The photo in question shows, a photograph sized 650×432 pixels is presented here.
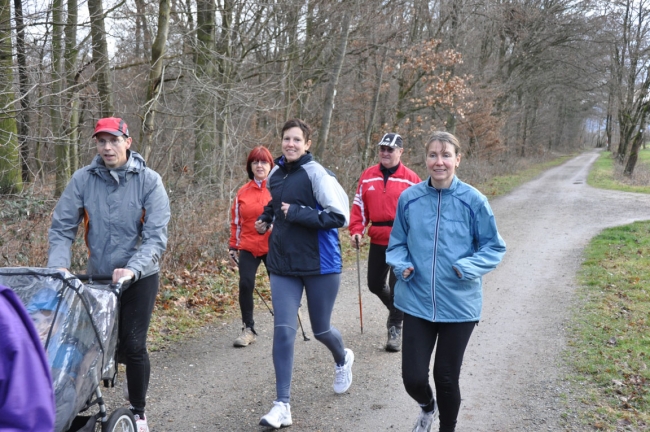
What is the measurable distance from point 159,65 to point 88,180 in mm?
5882

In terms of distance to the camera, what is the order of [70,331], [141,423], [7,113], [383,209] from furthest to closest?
[7,113], [383,209], [141,423], [70,331]

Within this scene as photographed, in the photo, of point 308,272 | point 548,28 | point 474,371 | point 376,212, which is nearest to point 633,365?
point 474,371

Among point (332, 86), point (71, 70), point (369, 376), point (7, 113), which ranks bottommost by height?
point (369, 376)

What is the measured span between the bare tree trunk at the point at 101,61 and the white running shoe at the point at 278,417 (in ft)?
22.4

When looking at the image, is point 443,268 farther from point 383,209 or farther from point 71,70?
point 71,70

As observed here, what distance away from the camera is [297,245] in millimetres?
4363

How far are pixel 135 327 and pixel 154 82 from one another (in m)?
6.30

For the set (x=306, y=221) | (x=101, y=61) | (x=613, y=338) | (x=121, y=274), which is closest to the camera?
(x=121, y=274)

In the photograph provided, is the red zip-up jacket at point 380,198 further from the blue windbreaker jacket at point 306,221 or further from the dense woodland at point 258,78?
the dense woodland at point 258,78

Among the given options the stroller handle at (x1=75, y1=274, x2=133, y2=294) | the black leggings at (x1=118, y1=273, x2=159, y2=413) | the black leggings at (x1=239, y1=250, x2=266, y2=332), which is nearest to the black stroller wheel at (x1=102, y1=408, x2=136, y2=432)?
the black leggings at (x1=118, y1=273, x2=159, y2=413)

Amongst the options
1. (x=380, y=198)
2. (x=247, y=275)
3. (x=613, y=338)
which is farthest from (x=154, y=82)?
(x=613, y=338)

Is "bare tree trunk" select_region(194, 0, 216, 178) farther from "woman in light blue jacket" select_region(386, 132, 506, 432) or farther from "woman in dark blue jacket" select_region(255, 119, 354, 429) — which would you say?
"woman in light blue jacket" select_region(386, 132, 506, 432)

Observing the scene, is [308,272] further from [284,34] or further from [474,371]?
[284,34]

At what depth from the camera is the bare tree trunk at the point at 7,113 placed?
7.36 m
